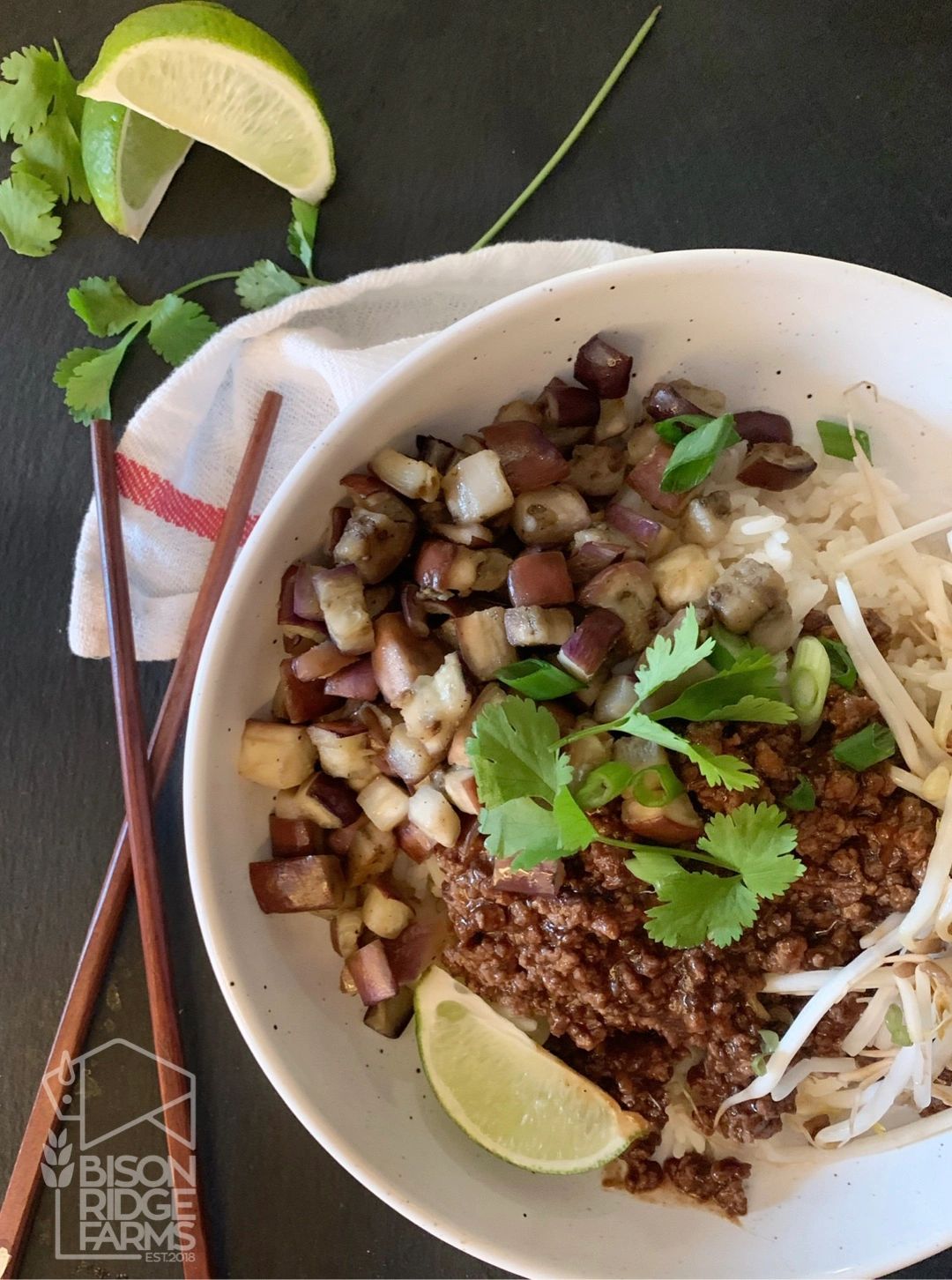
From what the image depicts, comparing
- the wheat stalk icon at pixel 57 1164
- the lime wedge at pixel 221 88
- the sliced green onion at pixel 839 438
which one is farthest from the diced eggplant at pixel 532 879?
the lime wedge at pixel 221 88

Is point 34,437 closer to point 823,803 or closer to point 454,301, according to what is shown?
point 454,301

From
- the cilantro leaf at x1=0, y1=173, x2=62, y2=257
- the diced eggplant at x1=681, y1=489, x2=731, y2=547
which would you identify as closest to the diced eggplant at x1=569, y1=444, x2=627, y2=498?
the diced eggplant at x1=681, y1=489, x2=731, y2=547

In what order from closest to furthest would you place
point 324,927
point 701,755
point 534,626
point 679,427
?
point 701,755 < point 534,626 < point 679,427 < point 324,927

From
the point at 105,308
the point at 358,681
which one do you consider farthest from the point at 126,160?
the point at 358,681

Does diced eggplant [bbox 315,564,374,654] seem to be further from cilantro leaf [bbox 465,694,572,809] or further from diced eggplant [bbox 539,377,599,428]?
diced eggplant [bbox 539,377,599,428]

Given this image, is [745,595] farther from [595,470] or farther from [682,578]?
[595,470]

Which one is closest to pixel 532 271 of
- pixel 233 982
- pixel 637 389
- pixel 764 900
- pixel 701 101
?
pixel 637 389

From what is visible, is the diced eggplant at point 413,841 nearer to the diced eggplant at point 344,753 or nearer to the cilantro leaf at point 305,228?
the diced eggplant at point 344,753
